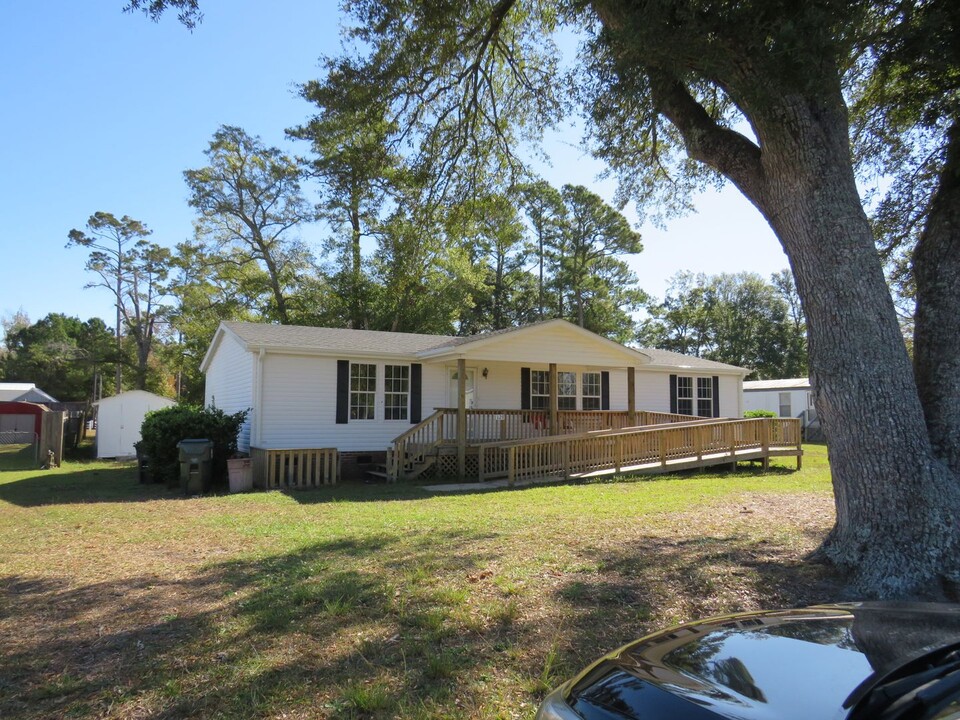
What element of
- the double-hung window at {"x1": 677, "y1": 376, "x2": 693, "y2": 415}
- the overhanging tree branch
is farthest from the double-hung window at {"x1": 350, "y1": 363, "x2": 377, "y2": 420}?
the overhanging tree branch

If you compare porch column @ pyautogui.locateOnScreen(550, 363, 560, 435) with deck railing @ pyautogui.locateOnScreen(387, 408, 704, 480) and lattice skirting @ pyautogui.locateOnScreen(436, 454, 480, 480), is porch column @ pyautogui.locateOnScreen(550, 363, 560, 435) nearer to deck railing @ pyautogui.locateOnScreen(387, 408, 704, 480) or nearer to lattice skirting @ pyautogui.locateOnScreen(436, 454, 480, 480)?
deck railing @ pyautogui.locateOnScreen(387, 408, 704, 480)

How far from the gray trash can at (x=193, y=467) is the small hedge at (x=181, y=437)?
3.62ft

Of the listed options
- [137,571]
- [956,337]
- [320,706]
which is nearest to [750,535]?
[956,337]

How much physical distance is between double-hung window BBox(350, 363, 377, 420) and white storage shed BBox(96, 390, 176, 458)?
1081 cm

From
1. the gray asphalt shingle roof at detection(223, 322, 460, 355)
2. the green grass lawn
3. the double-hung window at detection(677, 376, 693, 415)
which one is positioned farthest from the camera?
the double-hung window at detection(677, 376, 693, 415)

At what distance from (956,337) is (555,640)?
171 inches

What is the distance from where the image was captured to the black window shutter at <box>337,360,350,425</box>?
1577 centimetres

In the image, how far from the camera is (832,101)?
5.44 metres

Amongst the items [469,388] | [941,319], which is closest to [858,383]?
[941,319]

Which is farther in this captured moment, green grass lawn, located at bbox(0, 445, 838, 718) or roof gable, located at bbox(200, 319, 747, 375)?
roof gable, located at bbox(200, 319, 747, 375)

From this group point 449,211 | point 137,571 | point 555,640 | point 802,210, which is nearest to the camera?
point 555,640

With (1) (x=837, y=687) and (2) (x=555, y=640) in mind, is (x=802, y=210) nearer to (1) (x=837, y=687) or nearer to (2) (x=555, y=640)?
(2) (x=555, y=640)

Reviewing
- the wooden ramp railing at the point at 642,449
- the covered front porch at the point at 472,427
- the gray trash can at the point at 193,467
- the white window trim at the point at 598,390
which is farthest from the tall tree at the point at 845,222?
the white window trim at the point at 598,390

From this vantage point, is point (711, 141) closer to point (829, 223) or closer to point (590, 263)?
point (829, 223)
